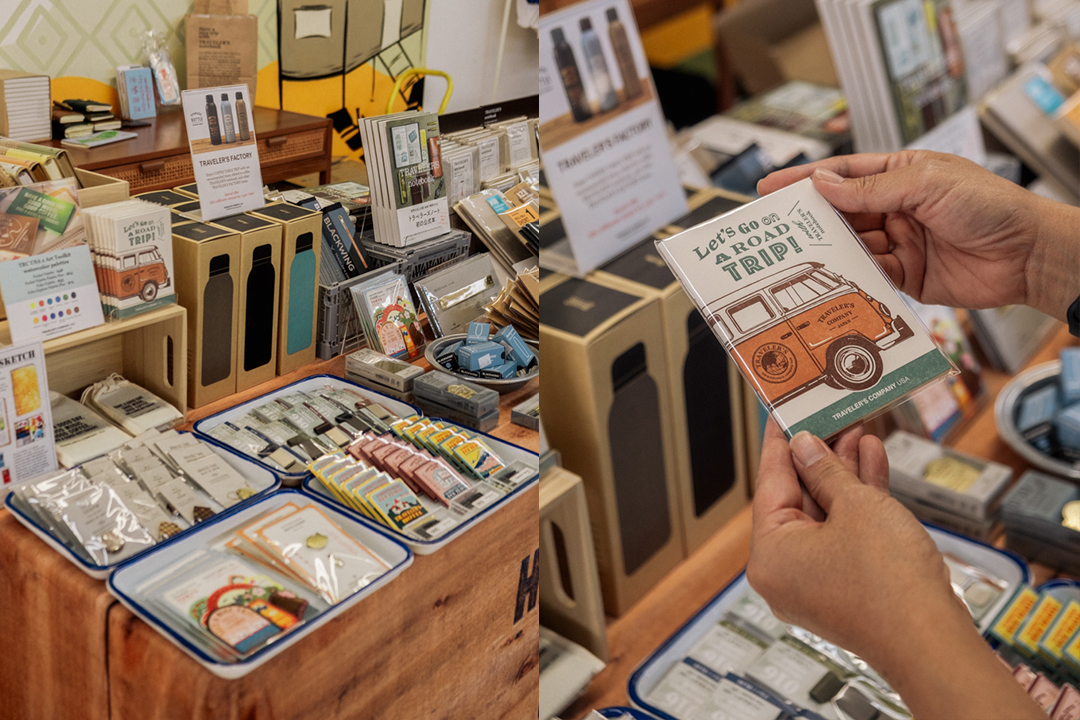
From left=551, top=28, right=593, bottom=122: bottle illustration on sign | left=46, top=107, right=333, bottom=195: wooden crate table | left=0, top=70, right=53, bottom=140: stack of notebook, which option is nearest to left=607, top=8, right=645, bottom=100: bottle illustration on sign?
left=551, top=28, right=593, bottom=122: bottle illustration on sign

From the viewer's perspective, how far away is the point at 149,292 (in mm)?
1553

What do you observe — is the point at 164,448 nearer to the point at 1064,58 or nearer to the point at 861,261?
the point at 861,261

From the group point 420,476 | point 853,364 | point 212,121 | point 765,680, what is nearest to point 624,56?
point 212,121

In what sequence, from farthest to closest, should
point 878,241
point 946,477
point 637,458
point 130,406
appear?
1. point 946,477
2. point 637,458
3. point 130,406
4. point 878,241

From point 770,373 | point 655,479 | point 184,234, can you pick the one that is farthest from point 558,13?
point 770,373

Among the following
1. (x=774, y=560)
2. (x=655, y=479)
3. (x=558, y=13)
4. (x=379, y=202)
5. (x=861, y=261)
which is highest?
(x=558, y=13)

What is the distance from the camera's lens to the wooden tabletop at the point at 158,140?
1.43m

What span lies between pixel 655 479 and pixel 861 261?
884 millimetres

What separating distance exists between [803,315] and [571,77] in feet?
3.15

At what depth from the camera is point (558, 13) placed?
1.77 meters

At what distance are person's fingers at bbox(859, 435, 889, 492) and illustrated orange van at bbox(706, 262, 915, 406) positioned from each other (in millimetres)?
76

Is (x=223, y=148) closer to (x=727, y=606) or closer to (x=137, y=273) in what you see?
(x=137, y=273)

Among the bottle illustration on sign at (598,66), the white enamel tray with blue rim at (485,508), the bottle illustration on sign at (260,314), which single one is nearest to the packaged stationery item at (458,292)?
the white enamel tray with blue rim at (485,508)

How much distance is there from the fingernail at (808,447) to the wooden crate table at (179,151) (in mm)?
943
